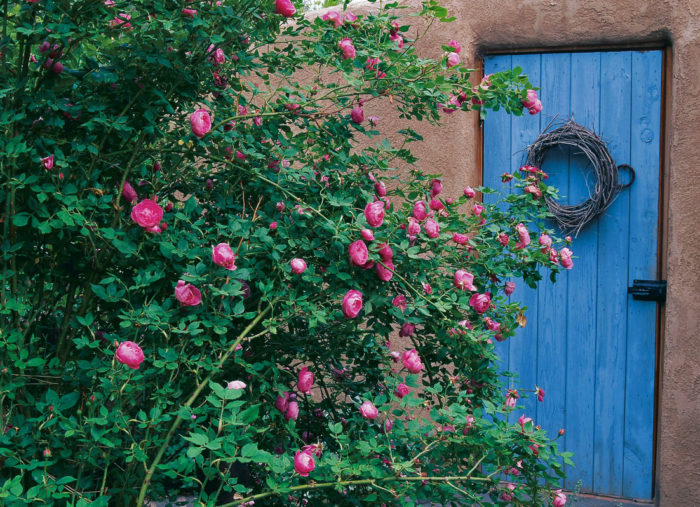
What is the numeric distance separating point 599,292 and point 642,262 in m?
0.25

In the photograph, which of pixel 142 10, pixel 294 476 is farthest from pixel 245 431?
pixel 142 10

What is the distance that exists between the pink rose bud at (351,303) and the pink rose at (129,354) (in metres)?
0.47

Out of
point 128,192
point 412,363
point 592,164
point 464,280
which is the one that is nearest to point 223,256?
point 128,192

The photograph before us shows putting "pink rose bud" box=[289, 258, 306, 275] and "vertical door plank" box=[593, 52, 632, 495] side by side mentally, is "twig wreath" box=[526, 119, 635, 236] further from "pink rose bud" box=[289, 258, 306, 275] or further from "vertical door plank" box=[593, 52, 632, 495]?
"pink rose bud" box=[289, 258, 306, 275]

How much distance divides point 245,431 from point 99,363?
38 cm

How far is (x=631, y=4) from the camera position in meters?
3.29

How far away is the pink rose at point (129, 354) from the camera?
1.44m

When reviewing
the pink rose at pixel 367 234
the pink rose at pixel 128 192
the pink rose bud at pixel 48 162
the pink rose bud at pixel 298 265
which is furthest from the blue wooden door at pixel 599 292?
the pink rose bud at pixel 48 162

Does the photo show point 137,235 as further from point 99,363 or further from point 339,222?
point 339,222

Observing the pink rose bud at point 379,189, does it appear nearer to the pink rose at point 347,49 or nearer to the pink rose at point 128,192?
the pink rose at point 347,49

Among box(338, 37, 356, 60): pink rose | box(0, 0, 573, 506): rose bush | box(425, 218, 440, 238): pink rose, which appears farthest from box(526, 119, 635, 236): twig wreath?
box(338, 37, 356, 60): pink rose

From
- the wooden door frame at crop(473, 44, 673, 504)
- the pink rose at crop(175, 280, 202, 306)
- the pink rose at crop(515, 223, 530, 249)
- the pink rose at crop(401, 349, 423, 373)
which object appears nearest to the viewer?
the pink rose at crop(175, 280, 202, 306)

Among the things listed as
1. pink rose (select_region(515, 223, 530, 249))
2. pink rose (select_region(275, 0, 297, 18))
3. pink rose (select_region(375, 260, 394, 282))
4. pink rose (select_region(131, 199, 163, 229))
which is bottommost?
pink rose (select_region(375, 260, 394, 282))

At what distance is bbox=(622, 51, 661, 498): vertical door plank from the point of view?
3.34 metres
